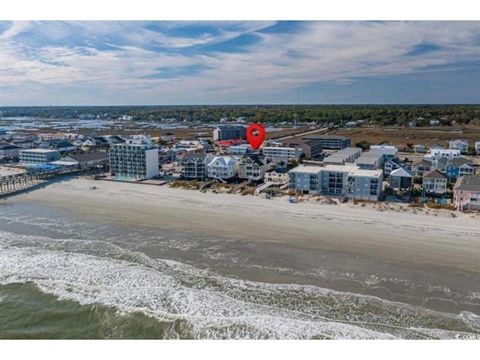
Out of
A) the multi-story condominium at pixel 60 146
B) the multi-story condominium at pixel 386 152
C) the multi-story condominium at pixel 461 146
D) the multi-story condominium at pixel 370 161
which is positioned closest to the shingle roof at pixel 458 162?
the multi-story condominium at pixel 370 161

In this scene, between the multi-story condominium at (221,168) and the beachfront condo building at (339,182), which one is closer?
the beachfront condo building at (339,182)

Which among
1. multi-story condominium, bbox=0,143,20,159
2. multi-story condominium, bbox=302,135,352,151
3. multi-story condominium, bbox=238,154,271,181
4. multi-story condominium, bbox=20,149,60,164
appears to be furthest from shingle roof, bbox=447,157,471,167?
multi-story condominium, bbox=0,143,20,159

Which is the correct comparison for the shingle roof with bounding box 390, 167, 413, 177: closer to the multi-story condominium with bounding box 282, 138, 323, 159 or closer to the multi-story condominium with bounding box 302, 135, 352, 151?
the multi-story condominium with bounding box 282, 138, 323, 159

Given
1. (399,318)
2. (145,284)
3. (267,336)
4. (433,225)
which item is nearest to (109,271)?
(145,284)

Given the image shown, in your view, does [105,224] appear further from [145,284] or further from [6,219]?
[145,284]

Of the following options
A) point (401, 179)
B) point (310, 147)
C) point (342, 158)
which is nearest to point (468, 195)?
point (401, 179)

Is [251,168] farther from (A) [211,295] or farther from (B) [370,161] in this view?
(A) [211,295]

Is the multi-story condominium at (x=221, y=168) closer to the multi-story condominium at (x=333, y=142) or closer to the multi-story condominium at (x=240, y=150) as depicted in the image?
the multi-story condominium at (x=240, y=150)
